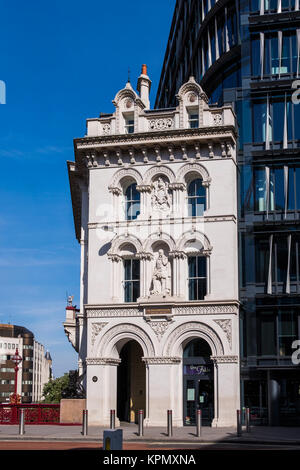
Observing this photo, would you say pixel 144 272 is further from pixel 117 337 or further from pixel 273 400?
pixel 273 400

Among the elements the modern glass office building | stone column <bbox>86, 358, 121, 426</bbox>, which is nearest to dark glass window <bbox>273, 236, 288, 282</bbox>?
the modern glass office building

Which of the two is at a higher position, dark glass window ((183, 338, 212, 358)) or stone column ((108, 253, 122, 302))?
stone column ((108, 253, 122, 302))

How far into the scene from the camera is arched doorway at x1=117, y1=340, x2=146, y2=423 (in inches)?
1494

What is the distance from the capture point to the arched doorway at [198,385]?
35250mm

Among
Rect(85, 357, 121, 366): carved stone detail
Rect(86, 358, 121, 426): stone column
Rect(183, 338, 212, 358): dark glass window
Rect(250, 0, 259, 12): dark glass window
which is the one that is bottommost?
Rect(86, 358, 121, 426): stone column

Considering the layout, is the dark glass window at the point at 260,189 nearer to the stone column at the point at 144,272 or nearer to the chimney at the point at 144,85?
the stone column at the point at 144,272

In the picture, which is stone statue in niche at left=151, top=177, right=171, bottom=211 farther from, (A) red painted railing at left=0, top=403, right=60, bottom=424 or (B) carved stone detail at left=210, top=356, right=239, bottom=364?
(A) red painted railing at left=0, top=403, right=60, bottom=424

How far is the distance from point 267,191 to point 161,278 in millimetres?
7365

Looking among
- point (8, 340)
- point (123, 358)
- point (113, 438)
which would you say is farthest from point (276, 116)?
point (8, 340)

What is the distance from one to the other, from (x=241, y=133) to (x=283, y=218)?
5.24 m

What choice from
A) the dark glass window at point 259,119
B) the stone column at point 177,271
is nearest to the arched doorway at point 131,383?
the stone column at point 177,271

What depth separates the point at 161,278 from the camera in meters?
35.9

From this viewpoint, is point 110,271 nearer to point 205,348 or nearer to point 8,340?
point 205,348

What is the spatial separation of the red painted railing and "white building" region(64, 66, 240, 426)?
6.50 ft
